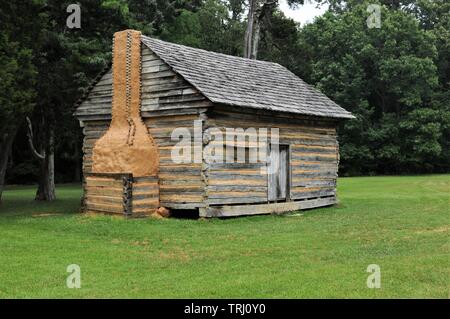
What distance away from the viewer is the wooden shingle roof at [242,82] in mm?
18719

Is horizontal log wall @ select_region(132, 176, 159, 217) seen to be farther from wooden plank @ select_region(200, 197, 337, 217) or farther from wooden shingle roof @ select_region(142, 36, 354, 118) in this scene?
wooden shingle roof @ select_region(142, 36, 354, 118)

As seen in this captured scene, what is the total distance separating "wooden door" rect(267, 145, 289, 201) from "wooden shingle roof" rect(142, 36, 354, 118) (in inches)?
61.9

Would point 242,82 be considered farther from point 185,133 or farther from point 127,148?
point 127,148

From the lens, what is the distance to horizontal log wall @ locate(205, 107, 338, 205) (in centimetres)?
1825

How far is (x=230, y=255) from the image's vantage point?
11.6 m

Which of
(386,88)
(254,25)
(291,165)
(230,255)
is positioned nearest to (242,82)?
(291,165)

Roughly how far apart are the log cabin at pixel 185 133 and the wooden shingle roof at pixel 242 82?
71mm

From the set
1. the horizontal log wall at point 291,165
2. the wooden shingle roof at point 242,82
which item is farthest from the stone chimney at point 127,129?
the horizontal log wall at point 291,165

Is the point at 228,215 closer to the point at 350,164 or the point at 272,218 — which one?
the point at 272,218

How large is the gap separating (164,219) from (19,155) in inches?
1310

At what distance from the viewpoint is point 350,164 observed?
170 ft

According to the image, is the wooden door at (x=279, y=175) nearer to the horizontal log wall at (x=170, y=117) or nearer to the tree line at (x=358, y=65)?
the horizontal log wall at (x=170, y=117)

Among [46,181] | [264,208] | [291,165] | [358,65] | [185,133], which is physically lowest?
[264,208]

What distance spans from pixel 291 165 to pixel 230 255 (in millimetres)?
10033
